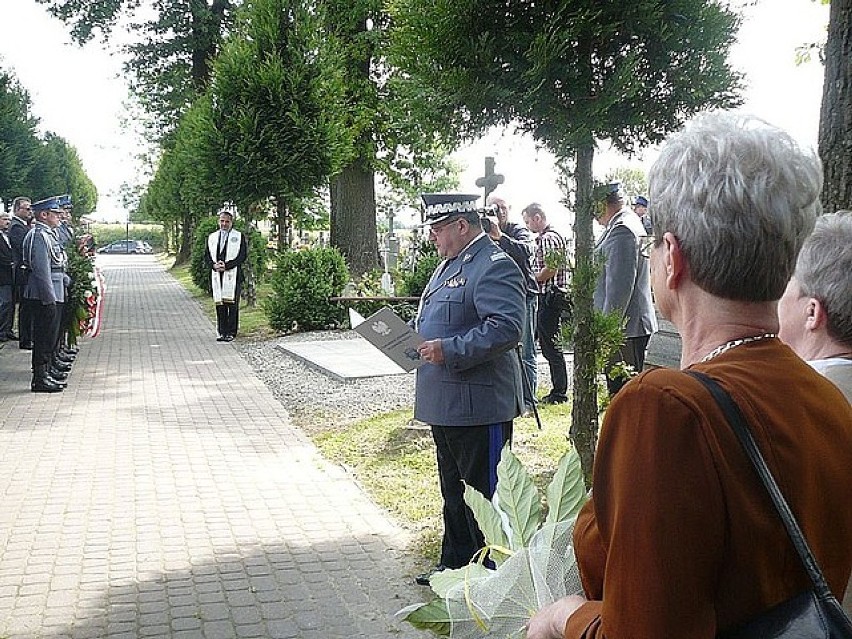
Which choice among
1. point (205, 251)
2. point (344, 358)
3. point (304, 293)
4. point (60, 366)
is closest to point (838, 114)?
point (344, 358)

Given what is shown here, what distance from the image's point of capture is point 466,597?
2.04m

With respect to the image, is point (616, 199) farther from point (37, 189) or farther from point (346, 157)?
point (37, 189)

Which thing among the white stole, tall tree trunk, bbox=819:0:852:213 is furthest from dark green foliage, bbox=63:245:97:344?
tall tree trunk, bbox=819:0:852:213

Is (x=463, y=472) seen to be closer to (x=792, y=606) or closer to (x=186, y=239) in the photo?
(x=792, y=606)

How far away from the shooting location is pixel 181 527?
6.47 metres

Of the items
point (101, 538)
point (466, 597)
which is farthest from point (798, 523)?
point (101, 538)

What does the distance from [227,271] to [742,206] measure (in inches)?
613

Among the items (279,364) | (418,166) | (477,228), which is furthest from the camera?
(418,166)

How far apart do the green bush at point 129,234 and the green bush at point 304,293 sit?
79746 millimetres

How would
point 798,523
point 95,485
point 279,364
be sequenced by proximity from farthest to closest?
1. point 279,364
2. point 95,485
3. point 798,523

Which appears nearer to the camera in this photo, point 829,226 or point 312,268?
point 829,226

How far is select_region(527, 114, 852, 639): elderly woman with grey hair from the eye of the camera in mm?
1453

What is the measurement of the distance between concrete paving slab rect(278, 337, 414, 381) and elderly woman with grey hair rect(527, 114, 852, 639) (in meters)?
9.27

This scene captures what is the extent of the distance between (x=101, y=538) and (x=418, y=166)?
1906 centimetres
